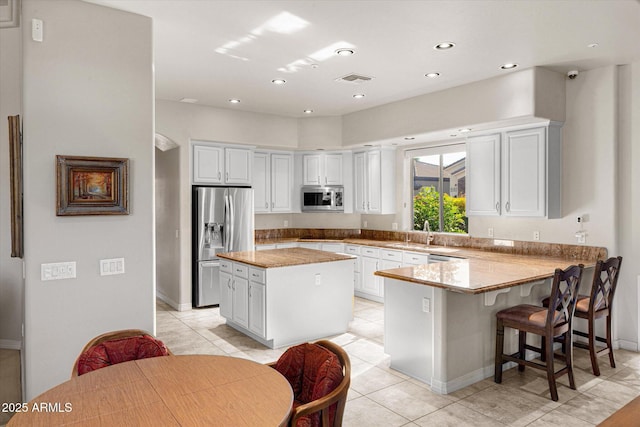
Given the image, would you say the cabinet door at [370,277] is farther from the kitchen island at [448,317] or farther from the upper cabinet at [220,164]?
the kitchen island at [448,317]

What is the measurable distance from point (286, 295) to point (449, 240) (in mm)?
2807

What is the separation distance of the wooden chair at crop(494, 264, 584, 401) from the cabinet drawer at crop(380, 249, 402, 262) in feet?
7.78

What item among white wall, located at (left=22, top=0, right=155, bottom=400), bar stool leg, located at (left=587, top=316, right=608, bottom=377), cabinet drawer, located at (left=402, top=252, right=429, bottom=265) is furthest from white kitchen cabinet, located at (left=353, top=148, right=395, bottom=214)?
white wall, located at (left=22, top=0, right=155, bottom=400)

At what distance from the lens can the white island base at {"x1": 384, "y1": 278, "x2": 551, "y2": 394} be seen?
337 centimetres

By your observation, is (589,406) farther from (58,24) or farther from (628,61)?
(58,24)

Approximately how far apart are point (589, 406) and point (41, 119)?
4286 millimetres

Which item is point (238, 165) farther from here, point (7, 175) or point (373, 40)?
point (373, 40)

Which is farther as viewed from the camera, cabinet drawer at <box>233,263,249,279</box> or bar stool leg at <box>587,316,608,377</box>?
cabinet drawer at <box>233,263,249,279</box>

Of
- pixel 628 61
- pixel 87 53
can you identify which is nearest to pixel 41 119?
pixel 87 53

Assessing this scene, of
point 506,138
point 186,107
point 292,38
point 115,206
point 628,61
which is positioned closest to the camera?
point 115,206

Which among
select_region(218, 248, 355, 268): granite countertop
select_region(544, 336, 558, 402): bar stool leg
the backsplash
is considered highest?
the backsplash

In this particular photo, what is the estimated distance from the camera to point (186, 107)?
5.91 metres

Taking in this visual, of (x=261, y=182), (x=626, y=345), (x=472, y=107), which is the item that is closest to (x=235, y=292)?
(x=261, y=182)

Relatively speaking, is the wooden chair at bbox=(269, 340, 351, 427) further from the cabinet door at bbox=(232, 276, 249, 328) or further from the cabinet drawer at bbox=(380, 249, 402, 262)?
the cabinet drawer at bbox=(380, 249, 402, 262)
